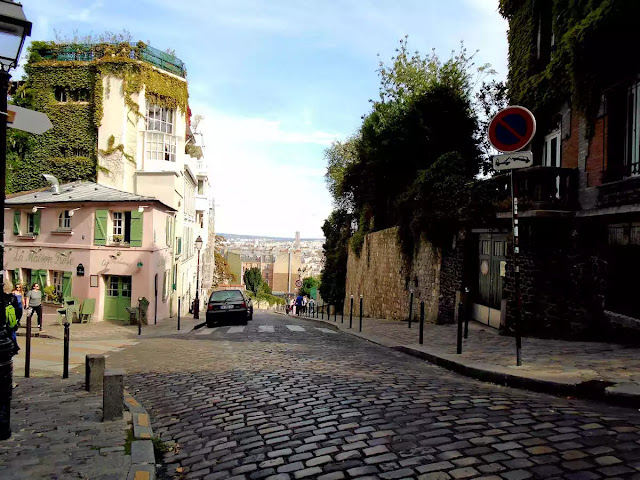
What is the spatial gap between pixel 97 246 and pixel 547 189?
1741 centimetres

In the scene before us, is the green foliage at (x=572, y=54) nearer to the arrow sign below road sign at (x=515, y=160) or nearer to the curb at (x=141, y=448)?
the arrow sign below road sign at (x=515, y=160)

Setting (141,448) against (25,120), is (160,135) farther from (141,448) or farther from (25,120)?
(141,448)

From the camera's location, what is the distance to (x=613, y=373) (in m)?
6.85

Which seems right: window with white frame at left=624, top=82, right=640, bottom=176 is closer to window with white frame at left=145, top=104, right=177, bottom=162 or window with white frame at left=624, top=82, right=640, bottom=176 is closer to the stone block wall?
the stone block wall

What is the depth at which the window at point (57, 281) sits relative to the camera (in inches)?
871

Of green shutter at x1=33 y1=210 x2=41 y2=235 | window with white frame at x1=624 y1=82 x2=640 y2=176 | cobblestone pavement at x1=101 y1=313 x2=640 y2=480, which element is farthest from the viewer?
green shutter at x1=33 y1=210 x2=41 y2=235

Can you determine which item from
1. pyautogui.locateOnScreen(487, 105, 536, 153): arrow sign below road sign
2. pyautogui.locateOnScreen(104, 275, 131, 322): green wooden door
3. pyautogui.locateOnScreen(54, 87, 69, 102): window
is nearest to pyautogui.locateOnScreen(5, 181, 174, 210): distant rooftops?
pyautogui.locateOnScreen(104, 275, 131, 322): green wooden door

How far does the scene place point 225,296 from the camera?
21.5 m

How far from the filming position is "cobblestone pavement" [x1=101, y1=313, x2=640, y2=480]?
13.2 feet

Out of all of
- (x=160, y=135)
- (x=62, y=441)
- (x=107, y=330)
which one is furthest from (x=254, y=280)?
(x=62, y=441)

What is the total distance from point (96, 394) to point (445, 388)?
16.0 ft

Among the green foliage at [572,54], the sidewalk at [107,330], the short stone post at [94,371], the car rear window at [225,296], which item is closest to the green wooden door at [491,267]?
the green foliage at [572,54]

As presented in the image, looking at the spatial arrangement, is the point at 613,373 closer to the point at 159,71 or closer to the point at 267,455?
the point at 267,455

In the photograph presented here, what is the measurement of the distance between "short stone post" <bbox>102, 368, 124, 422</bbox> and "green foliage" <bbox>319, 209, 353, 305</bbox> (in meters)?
28.2
